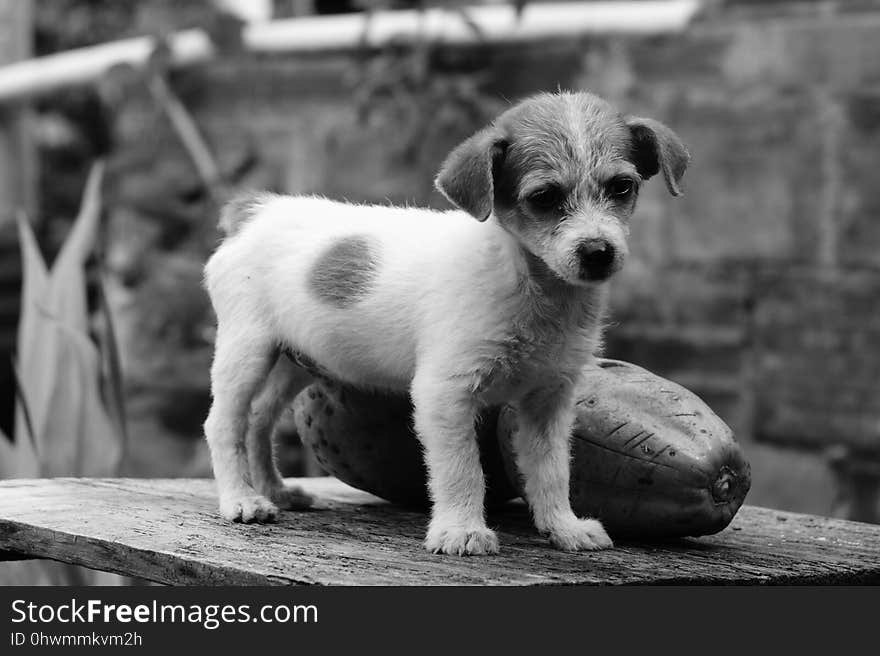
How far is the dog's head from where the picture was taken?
2461mm

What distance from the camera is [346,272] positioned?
9.48 feet

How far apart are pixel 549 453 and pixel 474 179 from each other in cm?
67

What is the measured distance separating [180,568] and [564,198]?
1.02m

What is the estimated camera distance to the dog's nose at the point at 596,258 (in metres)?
2.43

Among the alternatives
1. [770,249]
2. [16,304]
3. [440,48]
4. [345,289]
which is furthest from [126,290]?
[345,289]

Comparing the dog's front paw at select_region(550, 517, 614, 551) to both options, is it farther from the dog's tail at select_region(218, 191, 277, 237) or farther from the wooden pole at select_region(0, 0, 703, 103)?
the wooden pole at select_region(0, 0, 703, 103)

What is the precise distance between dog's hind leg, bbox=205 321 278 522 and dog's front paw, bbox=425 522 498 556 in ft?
1.68

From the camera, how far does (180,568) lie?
2416 mm

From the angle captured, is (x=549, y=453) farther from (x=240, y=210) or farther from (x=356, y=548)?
(x=240, y=210)

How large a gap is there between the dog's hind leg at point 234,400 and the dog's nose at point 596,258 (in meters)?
0.89

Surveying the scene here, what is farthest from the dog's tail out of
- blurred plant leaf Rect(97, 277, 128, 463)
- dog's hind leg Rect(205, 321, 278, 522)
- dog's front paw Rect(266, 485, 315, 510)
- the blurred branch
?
the blurred branch

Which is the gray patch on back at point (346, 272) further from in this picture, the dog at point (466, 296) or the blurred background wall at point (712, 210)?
the blurred background wall at point (712, 210)

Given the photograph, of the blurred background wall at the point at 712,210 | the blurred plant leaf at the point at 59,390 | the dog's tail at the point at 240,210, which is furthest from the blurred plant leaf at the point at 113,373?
the blurred background wall at the point at 712,210

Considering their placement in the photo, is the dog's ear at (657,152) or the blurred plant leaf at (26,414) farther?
the blurred plant leaf at (26,414)
